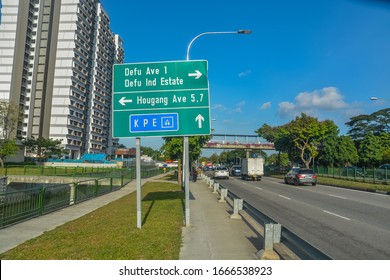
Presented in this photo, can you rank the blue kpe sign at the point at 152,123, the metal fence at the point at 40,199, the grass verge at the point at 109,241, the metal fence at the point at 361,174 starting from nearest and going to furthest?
the grass verge at the point at 109,241 < the blue kpe sign at the point at 152,123 < the metal fence at the point at 40,199 < the metal fence at the point at 361,174

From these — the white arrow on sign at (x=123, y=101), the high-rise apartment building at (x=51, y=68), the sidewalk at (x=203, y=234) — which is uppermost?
the high-rise apartment building at (x=51, y=68)

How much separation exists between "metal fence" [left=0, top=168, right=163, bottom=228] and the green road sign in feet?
14.6

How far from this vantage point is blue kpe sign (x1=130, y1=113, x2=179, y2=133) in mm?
10000

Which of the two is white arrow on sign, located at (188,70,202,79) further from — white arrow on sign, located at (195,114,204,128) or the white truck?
the white truck

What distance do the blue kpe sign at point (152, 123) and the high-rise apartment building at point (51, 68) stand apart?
Result: 80.2m

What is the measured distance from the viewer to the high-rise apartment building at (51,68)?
80.6m

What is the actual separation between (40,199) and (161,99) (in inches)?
262

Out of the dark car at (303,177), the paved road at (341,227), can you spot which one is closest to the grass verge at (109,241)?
the paved road at (341,227)

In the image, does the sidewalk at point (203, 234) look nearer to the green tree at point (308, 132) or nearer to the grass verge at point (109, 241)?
the grass verge at point (109, 241)

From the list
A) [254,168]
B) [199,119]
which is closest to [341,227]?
[199,119]

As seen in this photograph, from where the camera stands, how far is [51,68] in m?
88.4

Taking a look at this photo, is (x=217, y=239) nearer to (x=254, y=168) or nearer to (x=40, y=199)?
(x=40, y=199)

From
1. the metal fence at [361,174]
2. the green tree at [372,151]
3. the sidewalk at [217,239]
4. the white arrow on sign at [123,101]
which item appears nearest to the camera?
the sidewalk at [217,239]

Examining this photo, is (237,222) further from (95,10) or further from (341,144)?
(95,10)
